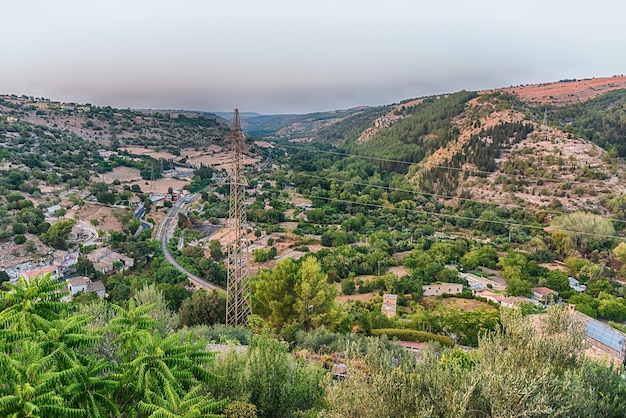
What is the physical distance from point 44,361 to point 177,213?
35.7m

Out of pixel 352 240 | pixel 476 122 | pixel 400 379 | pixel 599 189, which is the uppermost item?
pixel 476 122

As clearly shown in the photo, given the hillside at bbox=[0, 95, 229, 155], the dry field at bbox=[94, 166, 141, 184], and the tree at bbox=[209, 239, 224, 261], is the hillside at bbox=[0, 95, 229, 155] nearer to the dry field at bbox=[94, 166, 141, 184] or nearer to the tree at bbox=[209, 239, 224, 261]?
the dry field at bbox=[94, 166, 141, 184]

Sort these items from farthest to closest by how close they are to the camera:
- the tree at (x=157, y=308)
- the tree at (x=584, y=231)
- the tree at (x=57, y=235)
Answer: the tree at (x=584, y=231) → the tree at (x=57, y=235) → the tree at (x=157, y=308)

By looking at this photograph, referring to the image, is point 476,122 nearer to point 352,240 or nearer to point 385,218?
point 385,218

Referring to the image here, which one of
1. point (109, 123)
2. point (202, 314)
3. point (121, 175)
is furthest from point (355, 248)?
point (109, 123)

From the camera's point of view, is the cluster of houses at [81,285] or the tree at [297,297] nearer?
the tree at [297,297]

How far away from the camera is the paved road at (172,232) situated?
25084mm

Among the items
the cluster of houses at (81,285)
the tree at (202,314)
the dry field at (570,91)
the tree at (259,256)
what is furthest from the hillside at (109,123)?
the dry field at (570,91)

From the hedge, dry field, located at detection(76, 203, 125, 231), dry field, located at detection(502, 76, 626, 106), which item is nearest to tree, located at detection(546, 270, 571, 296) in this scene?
the hedge

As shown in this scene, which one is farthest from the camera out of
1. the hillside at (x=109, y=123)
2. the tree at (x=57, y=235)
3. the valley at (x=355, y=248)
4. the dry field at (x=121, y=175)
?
the hillside at (x=109, y=123)

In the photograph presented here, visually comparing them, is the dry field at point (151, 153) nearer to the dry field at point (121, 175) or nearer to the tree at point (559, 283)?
the dry field at point (121, 175)

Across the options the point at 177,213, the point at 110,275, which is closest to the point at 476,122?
the point at 177,213

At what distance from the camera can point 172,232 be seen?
1328 inches

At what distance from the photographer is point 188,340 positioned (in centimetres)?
578
